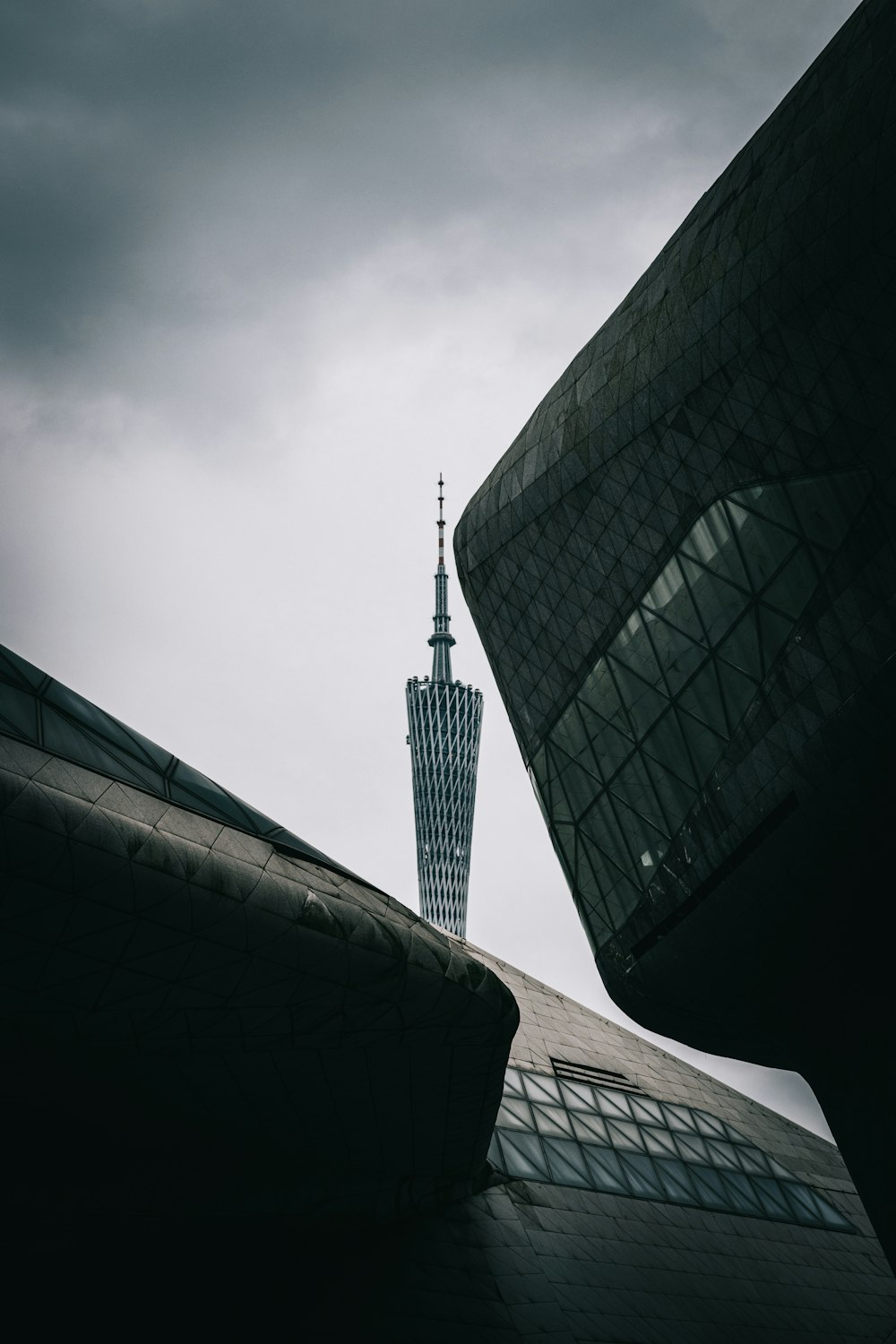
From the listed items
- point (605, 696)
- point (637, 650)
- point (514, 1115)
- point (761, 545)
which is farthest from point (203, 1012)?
point (514, 1115)

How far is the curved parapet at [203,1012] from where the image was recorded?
32.4 ft

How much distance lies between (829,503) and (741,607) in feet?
9.62

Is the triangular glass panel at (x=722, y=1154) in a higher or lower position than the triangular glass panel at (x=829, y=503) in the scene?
lower

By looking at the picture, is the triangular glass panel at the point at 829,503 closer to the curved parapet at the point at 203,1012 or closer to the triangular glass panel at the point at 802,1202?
the curved parapet at the point at 203,1012

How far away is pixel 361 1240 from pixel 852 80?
22.3 m

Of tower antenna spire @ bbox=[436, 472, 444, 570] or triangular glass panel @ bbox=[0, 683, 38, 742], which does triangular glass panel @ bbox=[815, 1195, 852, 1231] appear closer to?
triangular glass panel @ bbox=[0, 683, 38, 742]

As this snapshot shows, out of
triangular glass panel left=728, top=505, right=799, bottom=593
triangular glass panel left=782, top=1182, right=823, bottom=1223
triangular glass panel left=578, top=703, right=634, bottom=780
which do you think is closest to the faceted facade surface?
triangular glass panel left=782, top=1182, right=823, bottom=1223

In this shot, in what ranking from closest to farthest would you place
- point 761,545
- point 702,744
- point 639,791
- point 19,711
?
point 19,711
point 761,545
point 702,744
point 639,791

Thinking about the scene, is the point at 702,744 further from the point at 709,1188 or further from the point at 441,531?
the point at 441,531

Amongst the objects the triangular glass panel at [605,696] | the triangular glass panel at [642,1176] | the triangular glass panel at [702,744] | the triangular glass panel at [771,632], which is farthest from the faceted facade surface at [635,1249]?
the triangular glass panel at [771,632]

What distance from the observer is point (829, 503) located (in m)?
18.3

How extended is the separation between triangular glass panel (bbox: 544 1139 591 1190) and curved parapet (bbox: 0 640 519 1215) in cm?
921

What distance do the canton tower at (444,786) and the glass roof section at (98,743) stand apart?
373 feet

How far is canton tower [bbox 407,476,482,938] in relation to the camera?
125875 mm
